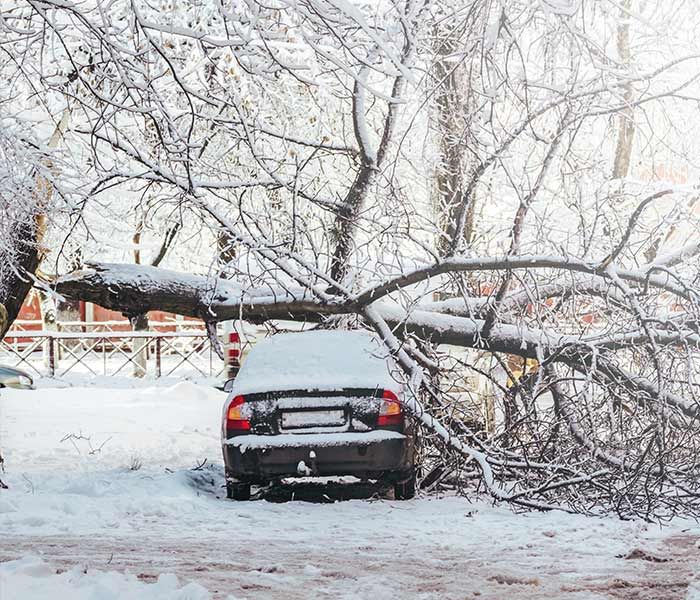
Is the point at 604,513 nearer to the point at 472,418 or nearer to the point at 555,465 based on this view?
the point at 555,465

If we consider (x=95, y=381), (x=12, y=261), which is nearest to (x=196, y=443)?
(x=12, y=261)

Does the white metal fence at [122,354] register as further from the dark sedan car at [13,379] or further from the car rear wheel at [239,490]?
the car rear wheel at [239,490]

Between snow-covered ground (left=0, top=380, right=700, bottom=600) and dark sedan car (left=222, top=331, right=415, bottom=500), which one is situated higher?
dark sedan car (left=222, top=331, right=415, bottom=500)

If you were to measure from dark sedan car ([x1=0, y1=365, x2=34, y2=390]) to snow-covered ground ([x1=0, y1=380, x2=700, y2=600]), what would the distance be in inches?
375

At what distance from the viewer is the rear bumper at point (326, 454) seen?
8.67 metres

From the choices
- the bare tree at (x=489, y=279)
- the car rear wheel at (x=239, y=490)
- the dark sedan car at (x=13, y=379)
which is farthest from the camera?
the dark sedan car at (x=13, y=379)

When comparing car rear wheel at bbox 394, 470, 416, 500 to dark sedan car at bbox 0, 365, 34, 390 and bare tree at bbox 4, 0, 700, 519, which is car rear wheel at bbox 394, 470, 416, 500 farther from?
dark sedan car at bbox 0, 365, 34, 390

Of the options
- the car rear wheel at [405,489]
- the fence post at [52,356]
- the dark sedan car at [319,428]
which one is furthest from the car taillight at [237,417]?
the fence post at [52,356]

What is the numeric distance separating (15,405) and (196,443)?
627cm

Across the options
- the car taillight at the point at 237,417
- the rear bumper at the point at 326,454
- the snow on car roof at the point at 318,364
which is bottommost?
the rear bumper at the point at 326,454

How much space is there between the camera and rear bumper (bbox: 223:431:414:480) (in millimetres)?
8672

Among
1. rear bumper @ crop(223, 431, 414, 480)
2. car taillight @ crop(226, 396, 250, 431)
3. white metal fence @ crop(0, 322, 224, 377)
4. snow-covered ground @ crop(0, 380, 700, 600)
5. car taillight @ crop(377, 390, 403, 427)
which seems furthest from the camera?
white metal fence @ crop(0, 322, 224, 377)

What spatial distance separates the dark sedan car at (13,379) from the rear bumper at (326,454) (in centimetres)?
1306

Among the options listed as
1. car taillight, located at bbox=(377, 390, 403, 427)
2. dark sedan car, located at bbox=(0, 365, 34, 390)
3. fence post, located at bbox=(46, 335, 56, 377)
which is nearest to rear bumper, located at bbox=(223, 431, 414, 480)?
car taillight, located at bbox=(377, 390, 403, 427)
